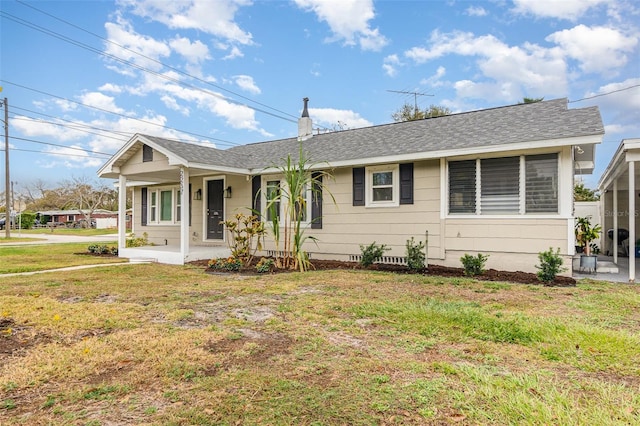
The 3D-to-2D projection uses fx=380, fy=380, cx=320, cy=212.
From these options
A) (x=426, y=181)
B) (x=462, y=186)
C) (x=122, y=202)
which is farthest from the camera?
(x=122, y=202)

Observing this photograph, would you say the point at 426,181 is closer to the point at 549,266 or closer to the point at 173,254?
the point at 549,266

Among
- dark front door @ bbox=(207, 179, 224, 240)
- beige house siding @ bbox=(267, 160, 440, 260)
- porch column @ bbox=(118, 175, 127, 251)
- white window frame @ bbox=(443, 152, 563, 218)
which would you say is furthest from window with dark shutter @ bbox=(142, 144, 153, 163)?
white window frame @ bbox=(443, 152, 563, 218)

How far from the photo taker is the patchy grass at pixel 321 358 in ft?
7.45

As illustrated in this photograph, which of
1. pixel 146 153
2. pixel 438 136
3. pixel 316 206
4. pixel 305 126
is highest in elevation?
pixel 305 126

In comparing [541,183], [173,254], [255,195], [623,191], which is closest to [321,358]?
[541,183]

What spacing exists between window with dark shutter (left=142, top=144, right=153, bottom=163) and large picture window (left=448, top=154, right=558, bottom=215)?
764 cm

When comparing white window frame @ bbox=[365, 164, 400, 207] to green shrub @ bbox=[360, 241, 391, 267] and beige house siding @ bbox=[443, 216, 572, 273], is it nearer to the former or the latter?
green shrub @ bbox=[360, 241, 391, 267]

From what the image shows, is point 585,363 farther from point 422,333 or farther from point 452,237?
point 452,237

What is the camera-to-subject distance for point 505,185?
25.2 ft

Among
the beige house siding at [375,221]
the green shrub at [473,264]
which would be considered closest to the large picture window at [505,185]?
the beige house siding at [375,221]

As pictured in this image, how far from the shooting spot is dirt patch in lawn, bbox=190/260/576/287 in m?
6.84

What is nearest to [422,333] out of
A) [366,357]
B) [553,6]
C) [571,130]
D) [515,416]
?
[366,357]

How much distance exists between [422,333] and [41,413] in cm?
310

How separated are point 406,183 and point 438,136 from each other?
1.38m
